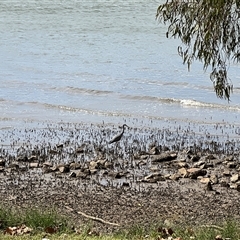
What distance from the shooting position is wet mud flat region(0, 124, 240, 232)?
36.8 ft

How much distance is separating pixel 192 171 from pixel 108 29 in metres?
32.4

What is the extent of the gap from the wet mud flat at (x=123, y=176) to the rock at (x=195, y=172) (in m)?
0.02

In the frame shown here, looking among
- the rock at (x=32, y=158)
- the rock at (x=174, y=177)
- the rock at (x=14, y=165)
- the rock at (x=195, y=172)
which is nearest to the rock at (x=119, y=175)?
the rock at (x=174, y=177)

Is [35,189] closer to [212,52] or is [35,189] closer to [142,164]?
[142,164]

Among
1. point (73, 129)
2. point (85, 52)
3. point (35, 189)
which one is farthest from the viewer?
point (85, 52)

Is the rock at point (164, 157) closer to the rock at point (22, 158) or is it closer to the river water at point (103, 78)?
the rock at point (22, 158)

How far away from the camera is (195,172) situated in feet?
43.9

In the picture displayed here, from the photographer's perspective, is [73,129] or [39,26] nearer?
[73,129]

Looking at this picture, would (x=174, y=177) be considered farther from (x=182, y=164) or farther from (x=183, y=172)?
(x=182, y=164)

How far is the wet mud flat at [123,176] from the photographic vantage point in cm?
1120

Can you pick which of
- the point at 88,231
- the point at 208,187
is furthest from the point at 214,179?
the point at 88,231

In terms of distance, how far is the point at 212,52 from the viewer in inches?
474

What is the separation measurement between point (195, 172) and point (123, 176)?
49.9 inches

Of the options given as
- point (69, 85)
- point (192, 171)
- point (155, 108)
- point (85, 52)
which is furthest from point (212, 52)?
point (85, 52)
